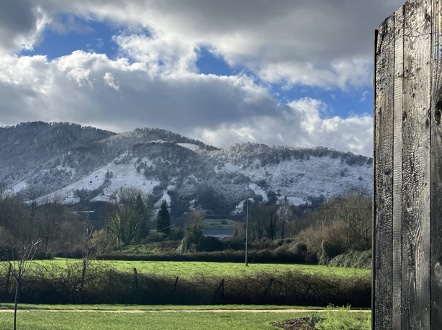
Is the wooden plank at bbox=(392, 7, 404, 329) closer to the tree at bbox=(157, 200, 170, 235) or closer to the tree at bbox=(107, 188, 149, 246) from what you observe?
the tree at bbox=(107, 188, 149, 246)

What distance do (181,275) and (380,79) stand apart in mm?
29208

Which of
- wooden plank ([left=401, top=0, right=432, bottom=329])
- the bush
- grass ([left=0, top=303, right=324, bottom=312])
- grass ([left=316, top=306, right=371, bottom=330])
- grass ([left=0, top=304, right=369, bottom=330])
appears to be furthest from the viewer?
the bush

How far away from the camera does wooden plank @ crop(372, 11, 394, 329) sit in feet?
7.37

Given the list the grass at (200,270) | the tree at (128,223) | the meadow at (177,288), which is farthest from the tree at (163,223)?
the meadow at (177,288)

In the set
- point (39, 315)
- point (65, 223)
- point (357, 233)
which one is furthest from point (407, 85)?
point (65, 223)

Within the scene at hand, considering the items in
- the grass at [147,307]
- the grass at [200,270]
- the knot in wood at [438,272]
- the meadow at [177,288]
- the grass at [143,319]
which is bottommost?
the grass at [147,307]

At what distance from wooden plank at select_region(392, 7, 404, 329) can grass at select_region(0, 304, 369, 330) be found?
46.1 ft

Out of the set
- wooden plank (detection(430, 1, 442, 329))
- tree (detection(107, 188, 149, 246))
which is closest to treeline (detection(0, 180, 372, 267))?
tree (detection(107, 188, 149, 246))

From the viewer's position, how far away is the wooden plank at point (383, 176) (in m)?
2.25

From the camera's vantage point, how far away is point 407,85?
2.19m

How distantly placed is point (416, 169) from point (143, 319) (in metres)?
20.8

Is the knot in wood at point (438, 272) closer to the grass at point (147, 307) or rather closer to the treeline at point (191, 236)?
the grass at point (147, 307)

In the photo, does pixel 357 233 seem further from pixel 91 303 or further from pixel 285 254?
pixel 91 303

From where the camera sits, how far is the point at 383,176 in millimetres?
2301
